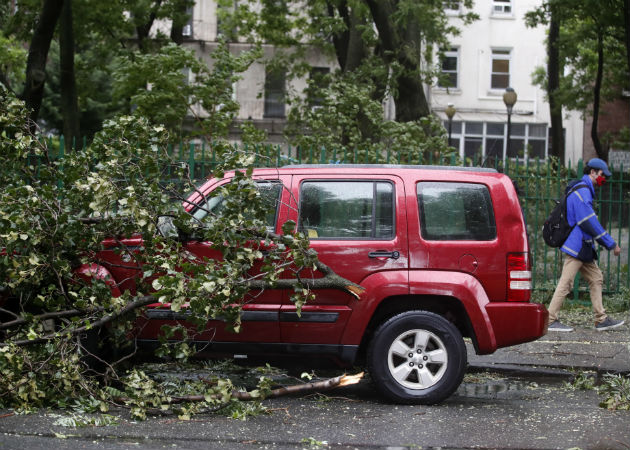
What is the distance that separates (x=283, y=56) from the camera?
90.4ft

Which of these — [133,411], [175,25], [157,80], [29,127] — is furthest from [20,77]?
[133,411]

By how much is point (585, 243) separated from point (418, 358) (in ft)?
14.8

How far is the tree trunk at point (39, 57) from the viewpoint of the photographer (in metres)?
14.4

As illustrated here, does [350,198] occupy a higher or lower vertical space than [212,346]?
higher

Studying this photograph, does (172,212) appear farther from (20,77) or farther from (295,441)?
(20,77)

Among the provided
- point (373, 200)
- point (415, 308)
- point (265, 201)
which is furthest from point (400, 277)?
point (265, 201)

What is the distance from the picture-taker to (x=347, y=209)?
735 centimetres

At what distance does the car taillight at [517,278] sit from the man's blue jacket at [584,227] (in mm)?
3722

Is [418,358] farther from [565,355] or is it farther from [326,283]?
[565,355]

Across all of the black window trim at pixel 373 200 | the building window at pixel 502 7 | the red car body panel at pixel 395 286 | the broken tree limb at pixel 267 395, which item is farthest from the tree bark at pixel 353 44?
the building window at pixel 502 7

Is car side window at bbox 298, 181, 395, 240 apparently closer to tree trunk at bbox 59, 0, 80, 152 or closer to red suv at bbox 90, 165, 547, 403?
red suv at bbox 90, 165, 547, 403

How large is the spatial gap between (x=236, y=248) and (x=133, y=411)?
1.38 m

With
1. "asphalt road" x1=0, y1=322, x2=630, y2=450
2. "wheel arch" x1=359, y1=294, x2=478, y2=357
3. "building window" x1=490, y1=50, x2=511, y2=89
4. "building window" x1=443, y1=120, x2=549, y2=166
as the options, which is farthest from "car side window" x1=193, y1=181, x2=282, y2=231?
"building window" x1=490, y1=50, x2=511, y2=89

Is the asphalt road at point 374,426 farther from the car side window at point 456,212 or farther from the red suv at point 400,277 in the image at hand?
the car side window at point 456,212
